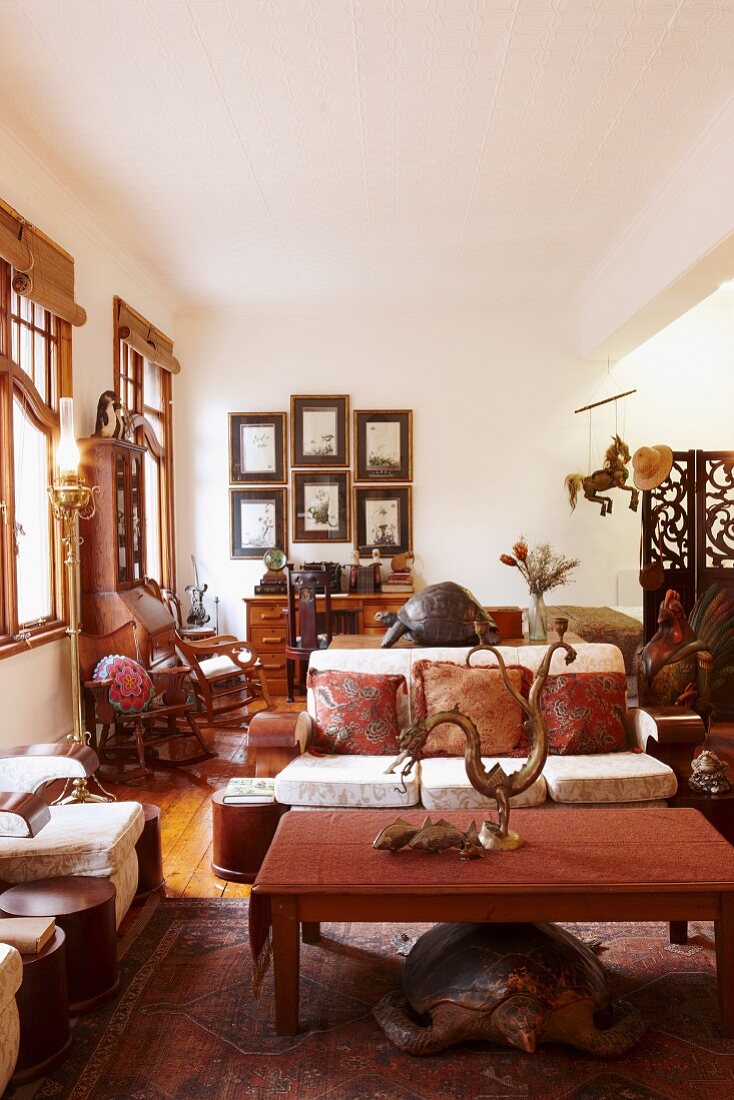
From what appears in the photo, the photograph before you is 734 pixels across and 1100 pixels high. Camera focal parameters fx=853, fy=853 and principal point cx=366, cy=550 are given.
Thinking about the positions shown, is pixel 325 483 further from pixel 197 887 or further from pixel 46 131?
pixel 197 887

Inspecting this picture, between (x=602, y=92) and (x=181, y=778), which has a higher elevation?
(x=602, y=92)

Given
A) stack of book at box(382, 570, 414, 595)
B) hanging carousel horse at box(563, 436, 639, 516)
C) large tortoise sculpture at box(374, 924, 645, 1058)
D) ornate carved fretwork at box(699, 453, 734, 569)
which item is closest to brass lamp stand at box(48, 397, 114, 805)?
large tortoise sculpture at box(374, 924, 645, 1058)

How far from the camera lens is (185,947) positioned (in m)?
3.26

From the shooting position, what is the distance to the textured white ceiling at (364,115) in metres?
3.60

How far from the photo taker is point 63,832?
322 centimetres

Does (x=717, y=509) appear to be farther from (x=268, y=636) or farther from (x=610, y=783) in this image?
(x=268, y=636)

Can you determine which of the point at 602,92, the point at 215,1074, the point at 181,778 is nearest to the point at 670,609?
the point at 602,92

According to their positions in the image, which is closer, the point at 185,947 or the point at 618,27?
the point at 185,947

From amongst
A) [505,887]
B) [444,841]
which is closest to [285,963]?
[444,841]

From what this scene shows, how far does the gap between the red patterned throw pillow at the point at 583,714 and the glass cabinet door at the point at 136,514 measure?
132 inches

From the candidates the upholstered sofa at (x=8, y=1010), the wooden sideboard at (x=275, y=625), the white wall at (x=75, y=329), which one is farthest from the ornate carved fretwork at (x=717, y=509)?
the upholstered sofa at (x=8, y=1010)

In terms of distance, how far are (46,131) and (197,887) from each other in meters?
3.92

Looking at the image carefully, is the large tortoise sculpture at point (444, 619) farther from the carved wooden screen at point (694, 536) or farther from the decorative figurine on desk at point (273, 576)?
the decorative figurine on desk at point (273, 576)

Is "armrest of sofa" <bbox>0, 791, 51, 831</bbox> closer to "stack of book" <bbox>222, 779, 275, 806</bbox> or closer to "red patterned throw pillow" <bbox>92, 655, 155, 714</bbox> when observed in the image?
"stack of book" <bbox>222, 779, 275, 806</bbox>
